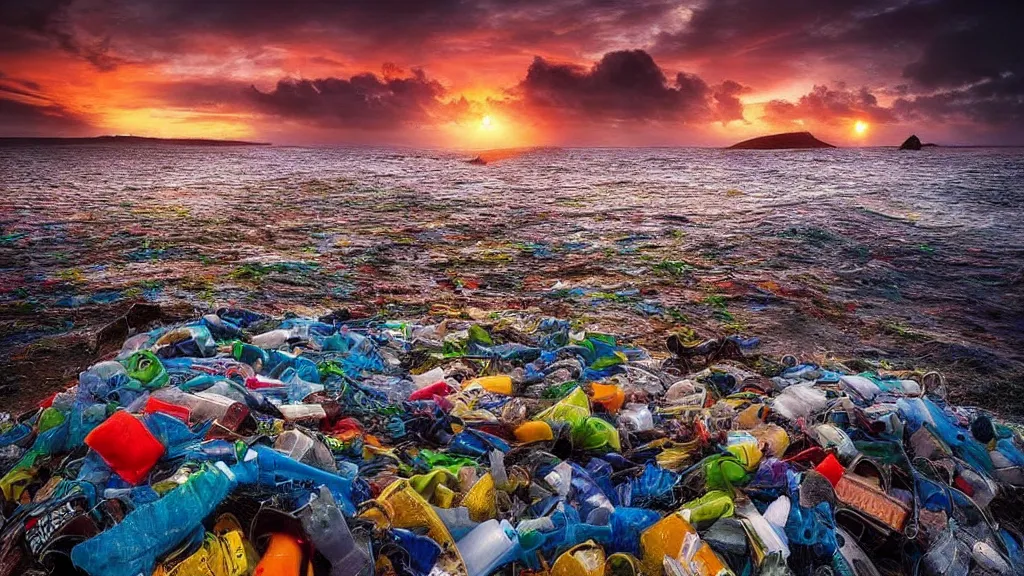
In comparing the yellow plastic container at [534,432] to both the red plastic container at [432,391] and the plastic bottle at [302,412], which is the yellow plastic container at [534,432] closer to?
the red plastic container at [432,391]

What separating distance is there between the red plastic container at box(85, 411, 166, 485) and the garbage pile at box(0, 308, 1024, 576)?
15 millimetres

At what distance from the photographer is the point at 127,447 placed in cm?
327

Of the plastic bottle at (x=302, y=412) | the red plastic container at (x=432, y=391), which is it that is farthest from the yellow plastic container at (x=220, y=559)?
the red plastic container at (x=432, y=391)

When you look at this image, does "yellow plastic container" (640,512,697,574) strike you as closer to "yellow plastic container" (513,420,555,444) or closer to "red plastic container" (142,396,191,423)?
"yellow plastic container" (513,420,555,444)

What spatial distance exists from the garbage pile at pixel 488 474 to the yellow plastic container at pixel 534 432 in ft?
0.05

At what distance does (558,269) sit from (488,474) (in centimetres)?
900

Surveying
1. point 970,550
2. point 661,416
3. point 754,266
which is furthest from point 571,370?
point 754,266

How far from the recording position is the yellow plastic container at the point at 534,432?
14.0 feet

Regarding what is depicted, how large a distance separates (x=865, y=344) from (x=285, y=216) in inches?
655

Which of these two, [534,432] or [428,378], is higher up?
[534,432]

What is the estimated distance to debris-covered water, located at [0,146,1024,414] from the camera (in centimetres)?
852

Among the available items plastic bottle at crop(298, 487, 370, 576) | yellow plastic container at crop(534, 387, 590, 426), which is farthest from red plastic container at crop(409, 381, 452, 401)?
plastic bottle at crop(298, 487, 370, 576)

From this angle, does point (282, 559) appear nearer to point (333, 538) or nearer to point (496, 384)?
point (333, 538)

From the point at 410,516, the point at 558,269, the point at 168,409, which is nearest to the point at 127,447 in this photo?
the point at 168,409
